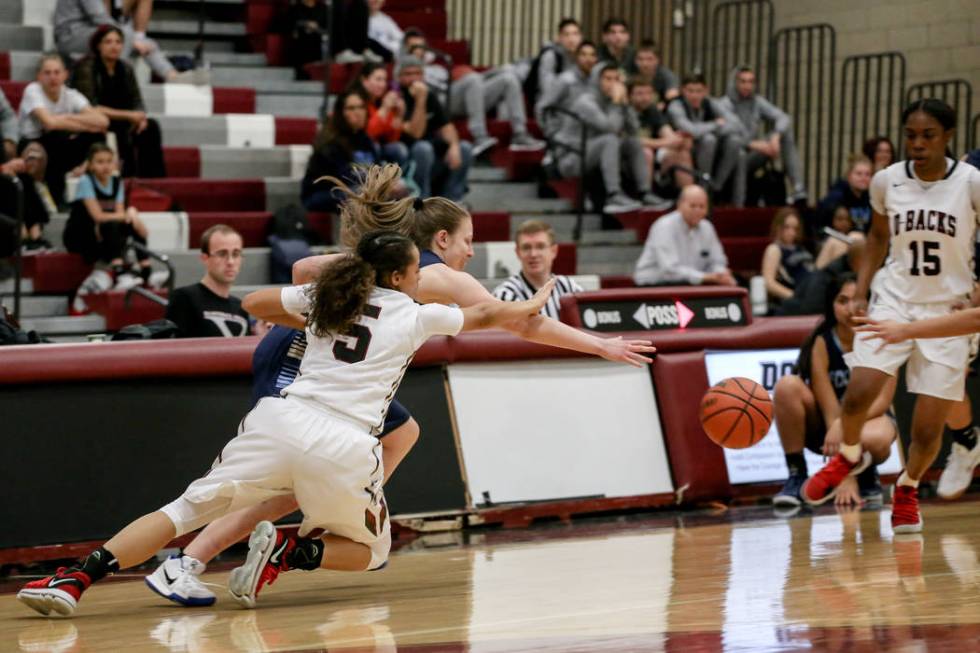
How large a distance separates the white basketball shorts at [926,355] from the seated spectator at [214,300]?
3.34 metres

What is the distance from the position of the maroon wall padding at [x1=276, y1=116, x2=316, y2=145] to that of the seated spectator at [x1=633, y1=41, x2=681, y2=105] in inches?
135

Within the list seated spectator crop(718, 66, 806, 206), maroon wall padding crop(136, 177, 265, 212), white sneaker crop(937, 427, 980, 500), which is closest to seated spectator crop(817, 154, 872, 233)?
seated spectator crop(718, 66, 806, 206)

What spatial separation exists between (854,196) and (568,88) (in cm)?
288

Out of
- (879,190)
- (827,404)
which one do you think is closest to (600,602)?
(879,190)

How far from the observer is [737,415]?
7895 millimetres

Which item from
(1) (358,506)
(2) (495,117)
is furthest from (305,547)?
(2) (495,117)

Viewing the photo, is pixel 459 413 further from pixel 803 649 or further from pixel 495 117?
pixel 495 117

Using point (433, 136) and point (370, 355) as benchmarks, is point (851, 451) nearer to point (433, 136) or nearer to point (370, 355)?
point (370, 355)

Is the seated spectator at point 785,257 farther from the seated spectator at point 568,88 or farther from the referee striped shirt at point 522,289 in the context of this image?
the referee striped shirt at point 522,289

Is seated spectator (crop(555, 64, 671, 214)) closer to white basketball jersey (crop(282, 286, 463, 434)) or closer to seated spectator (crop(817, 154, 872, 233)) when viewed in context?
seated spectator (crop(817, 154, 872, 233))

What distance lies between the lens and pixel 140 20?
546 inches

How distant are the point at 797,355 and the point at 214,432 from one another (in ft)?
12.6

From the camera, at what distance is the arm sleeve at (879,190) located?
304 inches

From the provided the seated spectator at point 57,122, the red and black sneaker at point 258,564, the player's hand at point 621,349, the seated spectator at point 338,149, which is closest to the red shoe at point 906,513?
the player's hand at point 621,349
